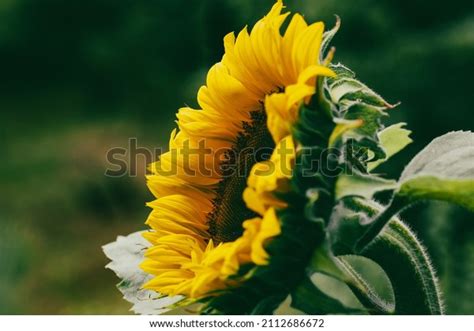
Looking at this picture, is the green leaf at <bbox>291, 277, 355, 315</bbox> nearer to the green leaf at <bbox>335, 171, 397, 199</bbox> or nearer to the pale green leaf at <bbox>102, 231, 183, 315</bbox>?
the green leaf at <bbox>335, 171, 397, 199</bbox>

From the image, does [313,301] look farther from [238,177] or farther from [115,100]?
[115,100]

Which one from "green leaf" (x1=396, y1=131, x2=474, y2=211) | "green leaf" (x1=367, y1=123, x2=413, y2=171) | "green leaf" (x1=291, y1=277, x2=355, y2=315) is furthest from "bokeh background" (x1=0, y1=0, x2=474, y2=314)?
"green leaf" (x1=291, y1=277, x2=355, y2=315)

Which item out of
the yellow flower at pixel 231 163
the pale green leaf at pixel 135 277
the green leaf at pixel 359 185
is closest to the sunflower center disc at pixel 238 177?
the yellow flower at pixel 231 163

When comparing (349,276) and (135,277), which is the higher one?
(135,277)

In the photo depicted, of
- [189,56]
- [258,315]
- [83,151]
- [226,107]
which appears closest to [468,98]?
[189,56]

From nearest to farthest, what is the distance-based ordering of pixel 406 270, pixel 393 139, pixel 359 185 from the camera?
pixel 359 185
pixel 406 270
pixel 393 139

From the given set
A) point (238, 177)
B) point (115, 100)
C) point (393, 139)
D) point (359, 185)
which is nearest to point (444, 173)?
point (359, 185)

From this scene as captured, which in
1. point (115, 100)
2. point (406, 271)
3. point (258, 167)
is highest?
point (115, 100)
